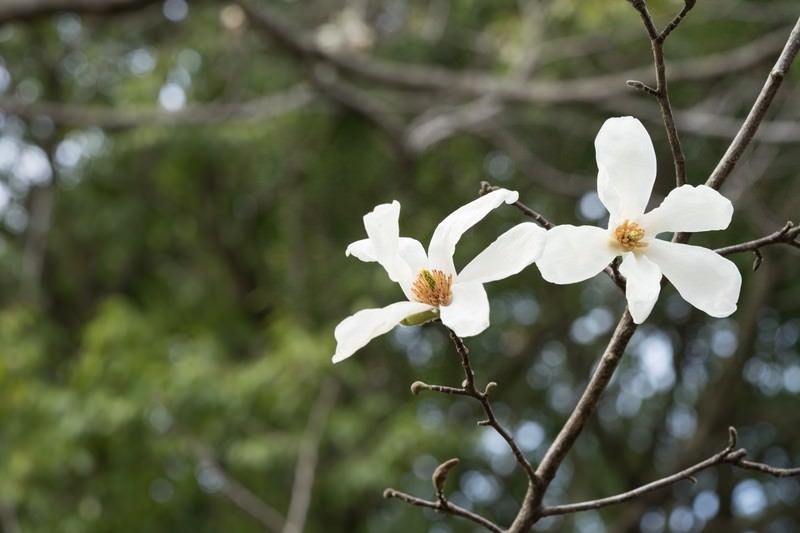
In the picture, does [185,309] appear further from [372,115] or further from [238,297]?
[372,115]

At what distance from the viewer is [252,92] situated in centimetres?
520

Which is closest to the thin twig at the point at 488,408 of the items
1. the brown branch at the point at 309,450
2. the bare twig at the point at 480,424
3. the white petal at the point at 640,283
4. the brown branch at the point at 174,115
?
the bare twig at the point at 480,424

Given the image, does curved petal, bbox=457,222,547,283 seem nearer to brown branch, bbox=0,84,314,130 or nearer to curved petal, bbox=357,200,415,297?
curved petal, bbox=357,200,415,297

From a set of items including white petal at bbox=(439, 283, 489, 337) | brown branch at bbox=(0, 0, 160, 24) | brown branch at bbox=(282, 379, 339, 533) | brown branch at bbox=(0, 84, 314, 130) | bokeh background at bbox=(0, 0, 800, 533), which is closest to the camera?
white petal at bbox=(439, 283, 489, 337)

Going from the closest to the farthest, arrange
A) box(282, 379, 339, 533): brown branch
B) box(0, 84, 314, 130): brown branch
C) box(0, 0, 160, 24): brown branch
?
box(0, 0, 160, 24): brown branch
box(282, 379, 339, 533): brown branch
box(0, 84, 314, 130): brown branch

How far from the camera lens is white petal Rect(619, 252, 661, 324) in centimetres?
57

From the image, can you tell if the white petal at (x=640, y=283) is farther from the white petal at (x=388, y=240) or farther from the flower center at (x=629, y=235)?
the white petal at (x=388, y=240)

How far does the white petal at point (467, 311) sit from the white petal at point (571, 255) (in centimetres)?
4

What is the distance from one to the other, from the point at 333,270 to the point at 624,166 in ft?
14.1

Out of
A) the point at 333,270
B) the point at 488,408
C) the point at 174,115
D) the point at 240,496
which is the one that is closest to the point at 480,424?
the point at 488,408

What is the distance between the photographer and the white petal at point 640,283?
57cm

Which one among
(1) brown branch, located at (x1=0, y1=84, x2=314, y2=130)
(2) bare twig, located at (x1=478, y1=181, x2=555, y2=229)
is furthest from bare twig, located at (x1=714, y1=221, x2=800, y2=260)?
(1) brown branch, located at (x1=0, y1=84, x2=314, y2=130)

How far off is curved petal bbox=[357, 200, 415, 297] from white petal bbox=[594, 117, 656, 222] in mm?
132

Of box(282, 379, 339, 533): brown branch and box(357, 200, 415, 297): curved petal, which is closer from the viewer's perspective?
box(357, 200, 415, 297): curved petal
